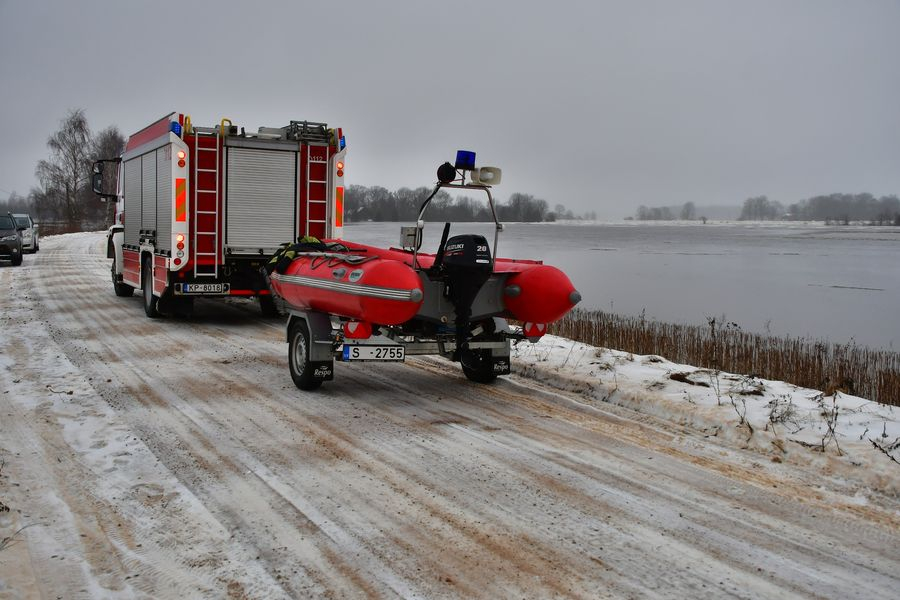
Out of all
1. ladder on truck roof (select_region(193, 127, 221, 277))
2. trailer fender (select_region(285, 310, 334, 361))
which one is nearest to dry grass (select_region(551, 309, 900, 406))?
trailer fender (select_region(285, 310, 334, 361))

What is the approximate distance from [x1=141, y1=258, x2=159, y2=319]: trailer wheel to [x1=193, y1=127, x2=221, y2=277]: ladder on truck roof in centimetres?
143

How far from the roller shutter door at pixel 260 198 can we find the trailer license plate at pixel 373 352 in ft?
19.3

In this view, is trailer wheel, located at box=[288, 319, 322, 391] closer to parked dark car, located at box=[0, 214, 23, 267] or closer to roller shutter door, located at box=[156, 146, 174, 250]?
roller shutter door, located at box=[156, 146, 174, 250]

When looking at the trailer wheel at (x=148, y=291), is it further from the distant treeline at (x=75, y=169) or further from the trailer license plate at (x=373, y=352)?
the distant treeline at (x=75, y=169)

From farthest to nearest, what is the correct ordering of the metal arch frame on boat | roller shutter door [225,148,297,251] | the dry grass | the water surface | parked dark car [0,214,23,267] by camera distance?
parked dark car [0,214,23,267] → the water surface → roller shutter door [225,148,297,251] → the dry grass → the metal arch frame on boat

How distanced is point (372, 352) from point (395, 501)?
2.83m

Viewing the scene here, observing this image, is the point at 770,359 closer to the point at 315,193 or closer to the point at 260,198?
the point at 315,193

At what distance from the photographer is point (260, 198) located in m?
12.9

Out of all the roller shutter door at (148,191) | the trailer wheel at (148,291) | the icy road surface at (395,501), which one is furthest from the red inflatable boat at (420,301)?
the roller shutter door at (148,191)

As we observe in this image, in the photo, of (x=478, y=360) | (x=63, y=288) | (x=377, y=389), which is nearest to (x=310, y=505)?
(x=377, y=389)

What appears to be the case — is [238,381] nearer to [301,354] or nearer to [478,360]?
[301,354]

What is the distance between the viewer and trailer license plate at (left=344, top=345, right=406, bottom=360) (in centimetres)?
767

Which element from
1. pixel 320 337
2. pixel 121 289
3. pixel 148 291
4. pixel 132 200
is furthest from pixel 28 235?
pixel 320 337

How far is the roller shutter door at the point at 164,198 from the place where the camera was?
12519 mm
